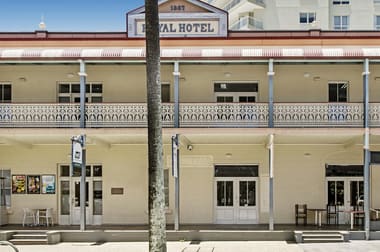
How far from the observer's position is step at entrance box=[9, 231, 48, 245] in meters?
18.5

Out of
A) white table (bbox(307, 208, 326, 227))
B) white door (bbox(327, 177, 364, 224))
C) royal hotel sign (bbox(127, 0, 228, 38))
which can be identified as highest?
royal hotel sign (bbox(127, 0, 228, 38))

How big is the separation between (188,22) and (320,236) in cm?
966

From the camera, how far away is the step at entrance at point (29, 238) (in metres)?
18.5

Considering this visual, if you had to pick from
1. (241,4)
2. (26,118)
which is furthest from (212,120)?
(241,4)

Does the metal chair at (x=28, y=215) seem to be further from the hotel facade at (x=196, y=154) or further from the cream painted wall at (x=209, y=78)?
the cream painted wall at (x=209, y=78)

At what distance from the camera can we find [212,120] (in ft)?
63.8

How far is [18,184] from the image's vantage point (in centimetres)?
2209

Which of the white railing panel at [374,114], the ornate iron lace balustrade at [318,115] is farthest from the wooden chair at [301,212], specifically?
the white railing panel at [374,114]

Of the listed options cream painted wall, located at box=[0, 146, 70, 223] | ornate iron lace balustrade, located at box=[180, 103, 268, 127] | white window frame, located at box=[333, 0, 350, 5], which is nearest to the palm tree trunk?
ornate iron lace balustrade, located at box=[180, 103, 268, 127]

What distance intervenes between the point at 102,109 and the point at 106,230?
434 cm

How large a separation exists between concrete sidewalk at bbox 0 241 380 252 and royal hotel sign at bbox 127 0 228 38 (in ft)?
27.3

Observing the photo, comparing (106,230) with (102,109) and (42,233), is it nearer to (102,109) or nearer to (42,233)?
(42,233)

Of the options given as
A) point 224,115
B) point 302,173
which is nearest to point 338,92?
point 302,173

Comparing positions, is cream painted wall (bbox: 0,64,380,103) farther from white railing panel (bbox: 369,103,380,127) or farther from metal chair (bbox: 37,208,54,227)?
metal chair (bbox: 37,208,54,227)
